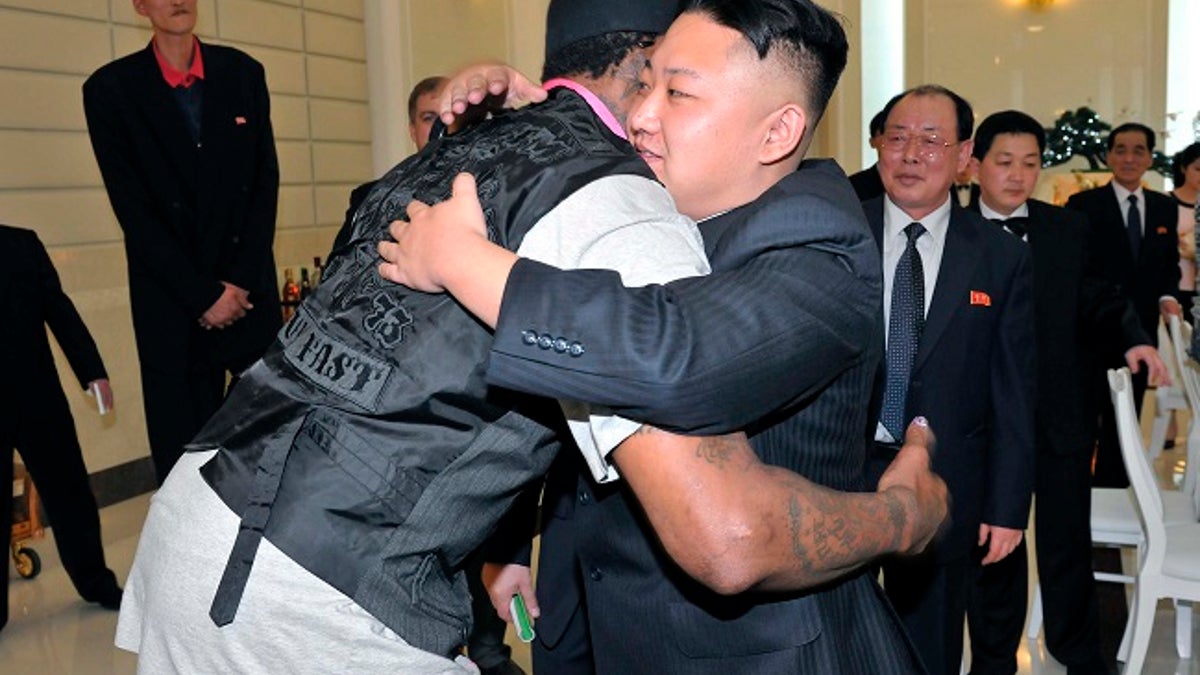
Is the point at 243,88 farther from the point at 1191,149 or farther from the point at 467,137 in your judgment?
the point at 1191,149

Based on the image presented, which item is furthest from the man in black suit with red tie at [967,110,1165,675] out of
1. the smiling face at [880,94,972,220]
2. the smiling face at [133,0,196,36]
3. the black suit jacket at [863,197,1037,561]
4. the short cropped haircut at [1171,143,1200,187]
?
the short cropped haircut at [1171,143,1200,187]

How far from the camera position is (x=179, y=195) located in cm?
495

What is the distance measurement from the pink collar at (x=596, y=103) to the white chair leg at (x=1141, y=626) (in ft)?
9.43

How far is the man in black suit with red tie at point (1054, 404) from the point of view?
390 cm

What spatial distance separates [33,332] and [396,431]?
3.94 m

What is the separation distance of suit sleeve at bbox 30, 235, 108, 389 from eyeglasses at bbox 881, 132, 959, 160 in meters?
2.96

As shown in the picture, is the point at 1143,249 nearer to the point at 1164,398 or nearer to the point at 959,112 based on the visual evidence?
the point at 1164,398

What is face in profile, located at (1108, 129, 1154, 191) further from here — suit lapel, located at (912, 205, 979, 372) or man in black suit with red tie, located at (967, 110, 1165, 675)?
suit lapel, located at (912, 205, 979, 372)

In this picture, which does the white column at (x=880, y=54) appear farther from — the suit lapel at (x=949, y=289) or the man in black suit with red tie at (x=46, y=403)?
the suit lapel at (x=949, y=289)

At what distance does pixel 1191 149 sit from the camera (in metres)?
8.47

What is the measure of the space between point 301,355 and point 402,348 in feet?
0.45

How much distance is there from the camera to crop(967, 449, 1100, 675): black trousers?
3984 millimetres

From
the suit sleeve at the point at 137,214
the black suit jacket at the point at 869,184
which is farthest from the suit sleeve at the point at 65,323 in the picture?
the black suit jacket at the point at 869,184

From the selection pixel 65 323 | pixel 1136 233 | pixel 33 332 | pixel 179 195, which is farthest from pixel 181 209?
pixel 1136 233
